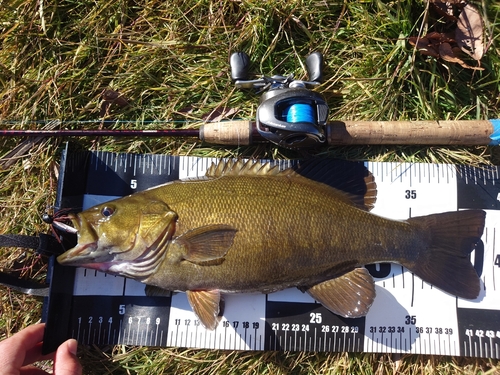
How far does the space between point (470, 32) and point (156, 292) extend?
9.63 feet

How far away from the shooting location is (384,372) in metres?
2.73

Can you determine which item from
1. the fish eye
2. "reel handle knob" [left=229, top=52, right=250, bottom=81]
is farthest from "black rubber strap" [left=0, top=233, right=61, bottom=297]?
"reel handle knob" [left=229, top=52, right=250, bottom=81]

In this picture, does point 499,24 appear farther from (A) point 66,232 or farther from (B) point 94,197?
(A) point 66,232

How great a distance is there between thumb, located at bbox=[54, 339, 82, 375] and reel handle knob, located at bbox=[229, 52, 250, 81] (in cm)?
210

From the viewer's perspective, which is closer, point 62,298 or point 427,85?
point 62,298

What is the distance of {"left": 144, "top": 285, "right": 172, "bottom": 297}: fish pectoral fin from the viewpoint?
104 inches

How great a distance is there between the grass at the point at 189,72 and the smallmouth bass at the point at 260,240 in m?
0.49

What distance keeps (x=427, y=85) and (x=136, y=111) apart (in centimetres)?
221

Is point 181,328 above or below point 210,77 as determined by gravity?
below

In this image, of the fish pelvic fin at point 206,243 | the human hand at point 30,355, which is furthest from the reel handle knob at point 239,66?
the human hand at point 30,355

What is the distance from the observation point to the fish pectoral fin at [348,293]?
2488 millimetres

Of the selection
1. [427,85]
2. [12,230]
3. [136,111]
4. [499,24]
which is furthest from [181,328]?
[499,24]

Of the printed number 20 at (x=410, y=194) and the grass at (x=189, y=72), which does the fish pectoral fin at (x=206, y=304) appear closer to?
the grass at (x=189, y=72)

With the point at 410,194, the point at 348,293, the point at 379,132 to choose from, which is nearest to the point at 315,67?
the point at 379,132
